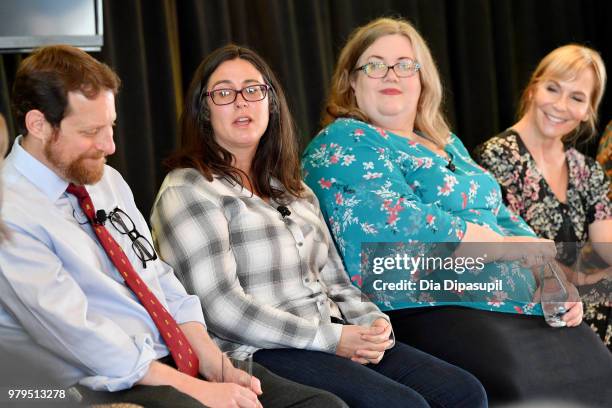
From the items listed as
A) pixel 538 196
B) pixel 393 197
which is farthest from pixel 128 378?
pixel 538 196

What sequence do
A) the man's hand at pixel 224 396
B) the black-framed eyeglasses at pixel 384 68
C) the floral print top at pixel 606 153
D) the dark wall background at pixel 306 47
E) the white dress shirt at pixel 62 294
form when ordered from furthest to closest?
the floral print top at pixel 606 153 → the dark wall background at pixel 306 47 → the black-framed eyeglasses at pixel 384 68 → the man's hand at pixel 224 396 → the white dress shirt at pixel 62 294

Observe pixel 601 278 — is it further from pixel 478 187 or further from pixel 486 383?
pixel 486 383

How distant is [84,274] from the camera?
6.11 feet

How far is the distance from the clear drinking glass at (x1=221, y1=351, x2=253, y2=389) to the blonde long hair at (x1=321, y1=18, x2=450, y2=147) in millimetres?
1096

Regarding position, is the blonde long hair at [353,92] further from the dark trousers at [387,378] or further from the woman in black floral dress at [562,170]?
the dark trousers at [387,378]

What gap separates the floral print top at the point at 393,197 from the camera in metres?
2.58

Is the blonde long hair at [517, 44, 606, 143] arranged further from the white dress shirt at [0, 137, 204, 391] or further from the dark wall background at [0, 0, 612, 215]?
the white dress shirt at [0, 137, 204, 391]

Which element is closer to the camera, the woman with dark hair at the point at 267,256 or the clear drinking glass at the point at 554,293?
the woman with dark hair at the point at 267,256

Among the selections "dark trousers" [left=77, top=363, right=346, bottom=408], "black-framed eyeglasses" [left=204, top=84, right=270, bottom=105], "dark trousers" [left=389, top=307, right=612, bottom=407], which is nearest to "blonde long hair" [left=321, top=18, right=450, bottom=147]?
"black-framed eyeglasses" [left=204, top=84, right=270, bottom=105]

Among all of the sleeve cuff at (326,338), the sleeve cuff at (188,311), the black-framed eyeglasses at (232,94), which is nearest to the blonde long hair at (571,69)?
the black-framed eyeglasses at (232,94)

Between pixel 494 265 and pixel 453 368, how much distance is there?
18.4 inches

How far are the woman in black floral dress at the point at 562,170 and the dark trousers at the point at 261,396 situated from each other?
1419 millimetres

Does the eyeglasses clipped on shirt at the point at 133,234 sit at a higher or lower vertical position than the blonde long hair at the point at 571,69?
lower

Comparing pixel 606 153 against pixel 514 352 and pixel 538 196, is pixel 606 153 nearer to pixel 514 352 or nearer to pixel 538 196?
pixel 538 196
